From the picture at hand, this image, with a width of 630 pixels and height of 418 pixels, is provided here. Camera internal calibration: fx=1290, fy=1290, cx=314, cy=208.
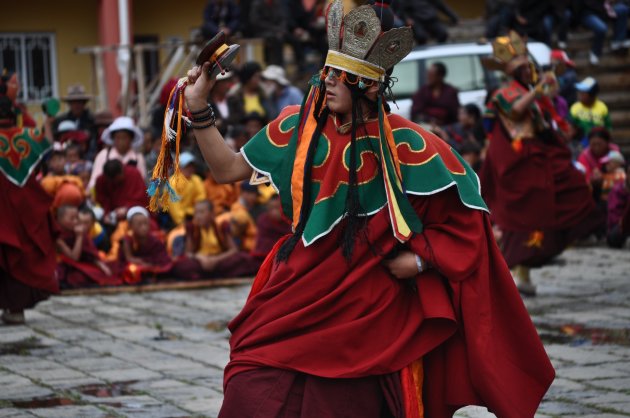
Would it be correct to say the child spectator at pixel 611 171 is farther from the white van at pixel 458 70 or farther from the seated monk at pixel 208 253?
the seated monk at pixel 208 253

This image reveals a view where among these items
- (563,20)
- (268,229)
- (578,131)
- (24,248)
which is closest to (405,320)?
(24,248)

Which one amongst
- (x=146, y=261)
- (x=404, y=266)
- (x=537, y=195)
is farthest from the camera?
(x=146, y=261)

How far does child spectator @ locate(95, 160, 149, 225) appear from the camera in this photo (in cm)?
1187

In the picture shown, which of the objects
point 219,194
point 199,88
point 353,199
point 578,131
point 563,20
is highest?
point 199,88

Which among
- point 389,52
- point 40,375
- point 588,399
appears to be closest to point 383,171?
point 389,52

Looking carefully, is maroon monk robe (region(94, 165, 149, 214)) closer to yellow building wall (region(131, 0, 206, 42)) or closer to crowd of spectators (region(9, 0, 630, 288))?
crowd of spectators (region(9, 0, 630, 288))

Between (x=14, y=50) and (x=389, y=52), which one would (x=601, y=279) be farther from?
(x=14, y=50)

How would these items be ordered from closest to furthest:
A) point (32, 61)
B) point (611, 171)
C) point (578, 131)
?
point (611, 171)
point (578, 131)
point (32, 61)

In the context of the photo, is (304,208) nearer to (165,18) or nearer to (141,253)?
(141,253)

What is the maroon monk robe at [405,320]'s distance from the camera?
4195mm

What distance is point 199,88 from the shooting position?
4348 millimetres

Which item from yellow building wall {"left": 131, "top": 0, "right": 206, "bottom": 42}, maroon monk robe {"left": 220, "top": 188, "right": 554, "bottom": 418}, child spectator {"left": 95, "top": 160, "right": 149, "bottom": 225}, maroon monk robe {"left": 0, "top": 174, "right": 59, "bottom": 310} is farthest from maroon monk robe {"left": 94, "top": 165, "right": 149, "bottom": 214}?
yellow building wall {"left": 131, "top": 0, "right": 206, "bottom": 42}

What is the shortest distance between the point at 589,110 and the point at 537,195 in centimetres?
494

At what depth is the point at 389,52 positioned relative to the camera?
173 inches
